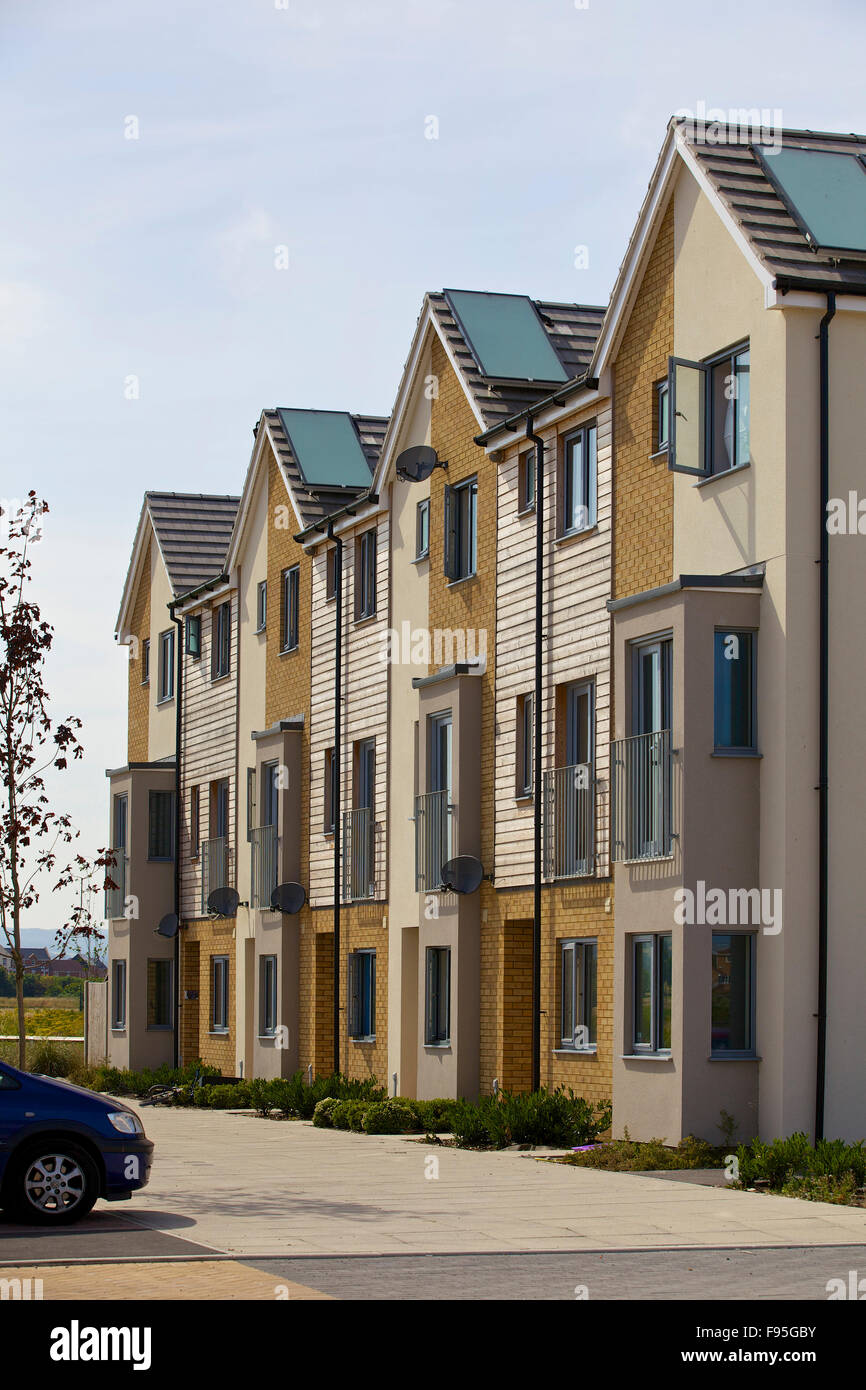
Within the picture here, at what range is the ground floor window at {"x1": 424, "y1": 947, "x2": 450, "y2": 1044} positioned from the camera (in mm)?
26234

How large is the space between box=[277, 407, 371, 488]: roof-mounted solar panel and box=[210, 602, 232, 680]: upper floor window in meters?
4.41

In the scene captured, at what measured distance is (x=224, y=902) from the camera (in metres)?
35.1

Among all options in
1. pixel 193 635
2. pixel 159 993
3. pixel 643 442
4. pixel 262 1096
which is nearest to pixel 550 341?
pixel 643 442

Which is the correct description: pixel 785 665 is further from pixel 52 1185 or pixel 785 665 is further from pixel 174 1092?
pixel 174 1092

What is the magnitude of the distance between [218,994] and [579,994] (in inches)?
608

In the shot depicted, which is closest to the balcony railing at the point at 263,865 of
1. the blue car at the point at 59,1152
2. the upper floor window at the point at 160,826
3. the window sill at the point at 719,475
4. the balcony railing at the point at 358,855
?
the balcony railing at the point at 358,855

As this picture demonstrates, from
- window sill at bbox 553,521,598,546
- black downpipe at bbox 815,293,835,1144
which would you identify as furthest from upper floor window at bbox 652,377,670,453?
black downpipe at bbox 815,293,835,1144

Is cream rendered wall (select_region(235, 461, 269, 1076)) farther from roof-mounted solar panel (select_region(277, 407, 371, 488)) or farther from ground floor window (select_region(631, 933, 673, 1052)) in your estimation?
ground floor window (select_region(631, 933, 673, 1052))

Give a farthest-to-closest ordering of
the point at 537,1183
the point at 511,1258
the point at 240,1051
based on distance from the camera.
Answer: the point at 240,1051 → the point at 537,1183 → the point at 511,1258

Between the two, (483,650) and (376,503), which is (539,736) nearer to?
(483,650)

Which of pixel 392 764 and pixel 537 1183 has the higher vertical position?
pixel 392 764

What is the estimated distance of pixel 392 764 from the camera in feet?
95.4

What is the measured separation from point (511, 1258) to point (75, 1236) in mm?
3094
